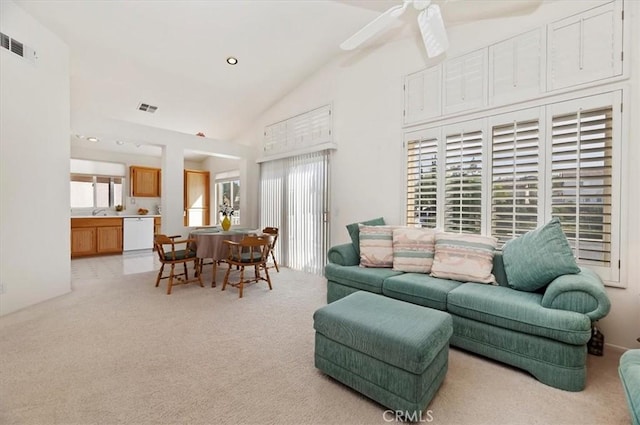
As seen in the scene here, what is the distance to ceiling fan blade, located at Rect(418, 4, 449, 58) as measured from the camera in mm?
2336

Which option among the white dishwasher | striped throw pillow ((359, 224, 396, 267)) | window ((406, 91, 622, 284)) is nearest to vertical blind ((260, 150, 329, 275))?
striped throw pillow ((359, 224, 396, 267))

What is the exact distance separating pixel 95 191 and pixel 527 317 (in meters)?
8.76

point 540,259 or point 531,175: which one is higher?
point 531,175

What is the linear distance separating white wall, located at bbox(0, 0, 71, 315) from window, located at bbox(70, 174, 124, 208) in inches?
158

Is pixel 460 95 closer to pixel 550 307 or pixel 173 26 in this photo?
Answer: pixel 550 307

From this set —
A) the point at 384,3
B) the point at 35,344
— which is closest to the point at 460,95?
the point at 384,3

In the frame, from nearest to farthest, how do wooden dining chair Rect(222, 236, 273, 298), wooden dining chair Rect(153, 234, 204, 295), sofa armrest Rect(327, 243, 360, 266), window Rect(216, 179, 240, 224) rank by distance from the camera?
sofa armrest Rect(327, 243, 360, 266), wooden dining chair Rect(222, 236, 273, 298), wooden dining chair Rect(153, 234, 204, 295), window Rect(216, 179, 240, 224)

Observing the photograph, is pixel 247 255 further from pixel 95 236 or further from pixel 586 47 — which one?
pixel 95 236

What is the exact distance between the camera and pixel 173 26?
3547 millimetres

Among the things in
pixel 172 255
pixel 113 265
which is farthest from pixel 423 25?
pixel 113 265

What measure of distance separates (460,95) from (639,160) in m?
1.63

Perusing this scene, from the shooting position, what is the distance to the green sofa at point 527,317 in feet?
5.90

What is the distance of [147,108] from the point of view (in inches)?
204

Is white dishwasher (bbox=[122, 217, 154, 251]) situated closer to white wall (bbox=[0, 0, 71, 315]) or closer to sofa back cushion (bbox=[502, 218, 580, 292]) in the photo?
white wall (bbox=[0, 0, 71, 315])
